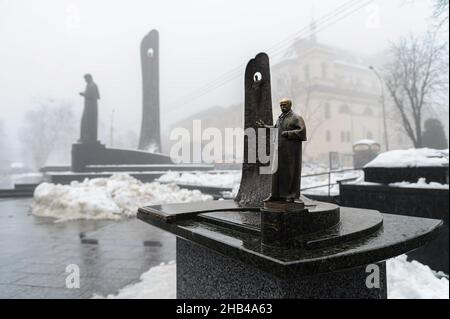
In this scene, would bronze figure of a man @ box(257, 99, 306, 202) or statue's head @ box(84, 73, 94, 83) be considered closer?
bronze figure of a man @ box(257, 99, 306, 202)

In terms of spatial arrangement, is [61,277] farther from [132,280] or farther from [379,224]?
[379,224]

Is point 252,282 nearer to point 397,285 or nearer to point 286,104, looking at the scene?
point 286,104

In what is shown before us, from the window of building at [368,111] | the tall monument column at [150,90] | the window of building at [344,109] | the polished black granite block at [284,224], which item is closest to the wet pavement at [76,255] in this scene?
the polished black granite block at [284,224]

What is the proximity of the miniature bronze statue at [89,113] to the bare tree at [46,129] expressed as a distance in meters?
26.7

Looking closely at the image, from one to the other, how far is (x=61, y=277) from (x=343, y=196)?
514 cm

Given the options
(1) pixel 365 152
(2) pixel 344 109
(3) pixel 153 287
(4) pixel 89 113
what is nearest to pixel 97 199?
(3) pixel 153 287

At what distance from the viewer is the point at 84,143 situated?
1888 centimetres

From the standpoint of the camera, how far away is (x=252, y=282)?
7.29 ft

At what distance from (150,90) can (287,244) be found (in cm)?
2439

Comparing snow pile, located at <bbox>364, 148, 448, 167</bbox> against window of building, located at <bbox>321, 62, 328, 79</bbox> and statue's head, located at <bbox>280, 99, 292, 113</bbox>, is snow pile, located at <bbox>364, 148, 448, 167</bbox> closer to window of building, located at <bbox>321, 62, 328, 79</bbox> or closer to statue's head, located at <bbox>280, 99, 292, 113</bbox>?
statue's head, located at <bbox>280, 99, 292, 113</bbox>

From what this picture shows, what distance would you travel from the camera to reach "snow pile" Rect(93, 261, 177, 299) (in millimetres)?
3807

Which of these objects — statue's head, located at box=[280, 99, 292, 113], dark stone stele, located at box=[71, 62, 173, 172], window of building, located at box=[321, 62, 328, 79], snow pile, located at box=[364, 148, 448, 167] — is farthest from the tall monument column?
window of building, located at box=[321, 62, 328, 79]

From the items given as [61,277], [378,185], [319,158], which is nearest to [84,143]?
[61,277]

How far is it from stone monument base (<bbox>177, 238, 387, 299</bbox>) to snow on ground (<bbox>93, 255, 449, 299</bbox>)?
1051 millimetres
